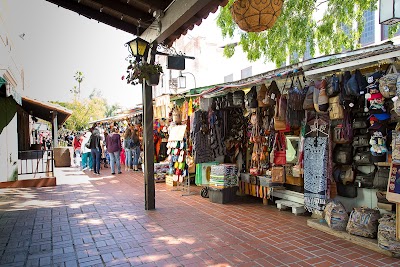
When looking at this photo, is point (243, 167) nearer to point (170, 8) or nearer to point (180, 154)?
point (180, 154)

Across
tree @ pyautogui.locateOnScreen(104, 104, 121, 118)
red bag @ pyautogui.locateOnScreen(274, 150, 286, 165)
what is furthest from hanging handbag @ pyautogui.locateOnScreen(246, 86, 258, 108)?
tree @ pyautogui.locateOnScreen(104, 104, 121, 118)

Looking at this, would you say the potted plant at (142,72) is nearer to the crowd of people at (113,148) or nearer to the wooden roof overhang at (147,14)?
the wooden roof overhang at (147,14)

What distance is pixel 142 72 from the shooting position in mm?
6133

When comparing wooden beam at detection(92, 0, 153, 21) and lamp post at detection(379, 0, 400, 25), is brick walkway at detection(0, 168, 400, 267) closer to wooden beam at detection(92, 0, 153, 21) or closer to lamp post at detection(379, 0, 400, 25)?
lamp post at detection(379, 0, 400, 25)

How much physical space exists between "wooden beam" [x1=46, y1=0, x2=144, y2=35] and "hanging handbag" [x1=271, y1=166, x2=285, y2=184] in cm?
431

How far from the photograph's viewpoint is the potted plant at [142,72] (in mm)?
6141

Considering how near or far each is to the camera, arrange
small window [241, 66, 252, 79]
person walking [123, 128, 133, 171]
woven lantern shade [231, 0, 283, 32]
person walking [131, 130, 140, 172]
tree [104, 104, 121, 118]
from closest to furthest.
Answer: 1. woven lantern shade [231, 0, 283, 32]
2. person walking [131, 130, 140, 172]
3. person walking [123, 128, 133, 171]
4. small window [241, 66, 252, 79]
5. tree [104, 104, 121, 118]

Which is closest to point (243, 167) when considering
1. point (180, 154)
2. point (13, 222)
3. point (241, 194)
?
point (241, 194)

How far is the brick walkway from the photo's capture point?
404cm

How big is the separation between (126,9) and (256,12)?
371cm

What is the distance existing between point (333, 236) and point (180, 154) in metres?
4.67

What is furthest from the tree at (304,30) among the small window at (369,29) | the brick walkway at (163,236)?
the brick walkway at (163,236)

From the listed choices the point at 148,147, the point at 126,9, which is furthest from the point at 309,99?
the point at 126,9

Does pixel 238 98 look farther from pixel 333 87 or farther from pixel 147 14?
pixel 147 14
